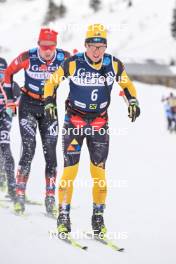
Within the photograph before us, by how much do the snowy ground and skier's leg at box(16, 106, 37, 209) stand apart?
0.41 m

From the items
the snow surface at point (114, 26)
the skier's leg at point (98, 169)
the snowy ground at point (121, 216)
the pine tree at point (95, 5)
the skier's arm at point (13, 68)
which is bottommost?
the snowy ground at point (121, 216)

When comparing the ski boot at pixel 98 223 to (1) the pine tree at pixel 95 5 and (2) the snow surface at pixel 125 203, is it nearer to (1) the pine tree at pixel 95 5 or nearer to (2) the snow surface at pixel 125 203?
(2) the snow surface at pixel 125 203

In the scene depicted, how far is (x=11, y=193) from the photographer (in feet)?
29.0

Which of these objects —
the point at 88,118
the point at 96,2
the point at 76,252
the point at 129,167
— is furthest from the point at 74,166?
the point at 96,2

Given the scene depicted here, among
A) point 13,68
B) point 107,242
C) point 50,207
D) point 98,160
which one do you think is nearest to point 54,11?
point 13,68

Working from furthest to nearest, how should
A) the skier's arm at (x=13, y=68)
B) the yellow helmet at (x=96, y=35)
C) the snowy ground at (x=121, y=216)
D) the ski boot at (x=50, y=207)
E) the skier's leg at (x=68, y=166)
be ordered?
the ski boot at (x=50, y=207), the skier's arm at (x=13, y=68), the skier's leg at (x=68, y=166), the yellow helmet at (x=96, y=35), the snowy ground at (x=121, y=216)

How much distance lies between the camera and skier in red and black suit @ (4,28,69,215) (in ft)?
25.4

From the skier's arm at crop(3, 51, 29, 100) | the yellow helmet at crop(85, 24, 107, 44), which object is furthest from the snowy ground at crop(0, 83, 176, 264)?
the yellow helmet at crop(85, 24, 107, 44)

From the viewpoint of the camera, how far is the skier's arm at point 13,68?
7.74 meters

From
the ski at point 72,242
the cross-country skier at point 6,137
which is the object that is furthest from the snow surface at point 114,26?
the ski at point 72,242

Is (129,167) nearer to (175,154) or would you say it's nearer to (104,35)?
(175,154)

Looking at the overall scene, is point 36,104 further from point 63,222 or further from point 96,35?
point 63,222

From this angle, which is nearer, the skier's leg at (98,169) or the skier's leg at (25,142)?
the skier's leg at (98,169)

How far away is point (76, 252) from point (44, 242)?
1.48 ft
